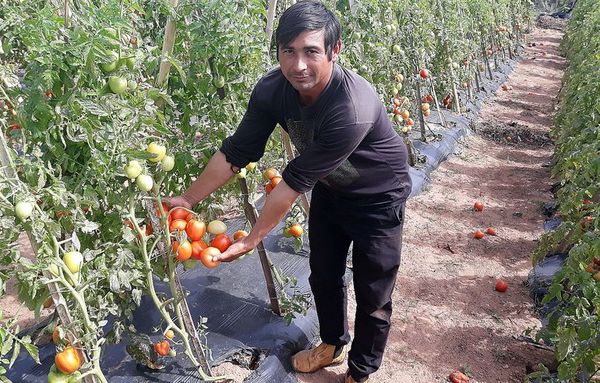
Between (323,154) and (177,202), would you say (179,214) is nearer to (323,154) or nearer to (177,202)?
(177,202)

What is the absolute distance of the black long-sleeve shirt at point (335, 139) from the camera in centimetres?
181

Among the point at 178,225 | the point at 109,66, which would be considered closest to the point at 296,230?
the point at 178,225

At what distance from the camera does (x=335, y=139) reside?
1793mm

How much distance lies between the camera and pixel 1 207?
1440mm

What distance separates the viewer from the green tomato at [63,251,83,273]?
5.27ft

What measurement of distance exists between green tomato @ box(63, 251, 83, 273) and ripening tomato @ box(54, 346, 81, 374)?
0.30 meters

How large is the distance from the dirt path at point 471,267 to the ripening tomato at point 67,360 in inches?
50.9

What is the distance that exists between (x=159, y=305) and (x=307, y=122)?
95cm

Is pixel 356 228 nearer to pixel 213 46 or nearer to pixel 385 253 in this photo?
pixel 385 253

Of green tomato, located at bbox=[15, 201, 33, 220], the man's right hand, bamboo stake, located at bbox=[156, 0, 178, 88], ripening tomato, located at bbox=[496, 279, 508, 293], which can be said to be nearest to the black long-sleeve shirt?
the man's right hand

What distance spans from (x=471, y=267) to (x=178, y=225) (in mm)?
2755

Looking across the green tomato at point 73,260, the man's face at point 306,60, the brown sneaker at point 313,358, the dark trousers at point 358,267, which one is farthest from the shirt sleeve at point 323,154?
the brown sneaker at point 313,358

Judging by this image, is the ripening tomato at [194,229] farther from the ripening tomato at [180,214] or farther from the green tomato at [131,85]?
the green tomato at [131,85]

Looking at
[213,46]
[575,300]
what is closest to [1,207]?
[213,46]
